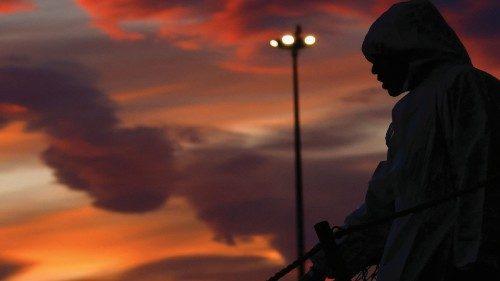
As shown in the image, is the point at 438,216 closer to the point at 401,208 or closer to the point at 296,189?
the point at 401,208

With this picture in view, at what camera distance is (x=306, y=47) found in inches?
1364

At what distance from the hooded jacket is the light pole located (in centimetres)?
2628

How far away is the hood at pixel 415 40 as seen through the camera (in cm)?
744

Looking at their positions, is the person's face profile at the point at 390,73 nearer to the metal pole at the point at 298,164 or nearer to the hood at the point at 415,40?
the hood at the point at 415,40

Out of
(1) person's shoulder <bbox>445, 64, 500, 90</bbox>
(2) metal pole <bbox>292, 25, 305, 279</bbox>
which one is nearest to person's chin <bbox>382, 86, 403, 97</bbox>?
(1) person's shoulder <bbox>445, 64, 500, 90</bbox>

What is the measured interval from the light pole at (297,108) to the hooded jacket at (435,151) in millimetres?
26277

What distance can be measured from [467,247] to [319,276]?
4.07 feet

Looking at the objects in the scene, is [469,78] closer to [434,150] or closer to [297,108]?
[434,150]

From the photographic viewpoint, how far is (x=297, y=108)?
114 ft

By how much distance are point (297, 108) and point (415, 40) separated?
1077 inches

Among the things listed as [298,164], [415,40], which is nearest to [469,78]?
[415,40]

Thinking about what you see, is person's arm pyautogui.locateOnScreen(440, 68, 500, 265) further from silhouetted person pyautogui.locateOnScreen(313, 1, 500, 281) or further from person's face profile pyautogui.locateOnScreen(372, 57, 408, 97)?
person's face profile pyautogui.locateOnScreen(372, 57, 408, 97)

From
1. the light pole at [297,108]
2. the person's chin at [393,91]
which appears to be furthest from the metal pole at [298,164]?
the person's chin at [393,91]

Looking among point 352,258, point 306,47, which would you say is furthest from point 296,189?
point 352,258
